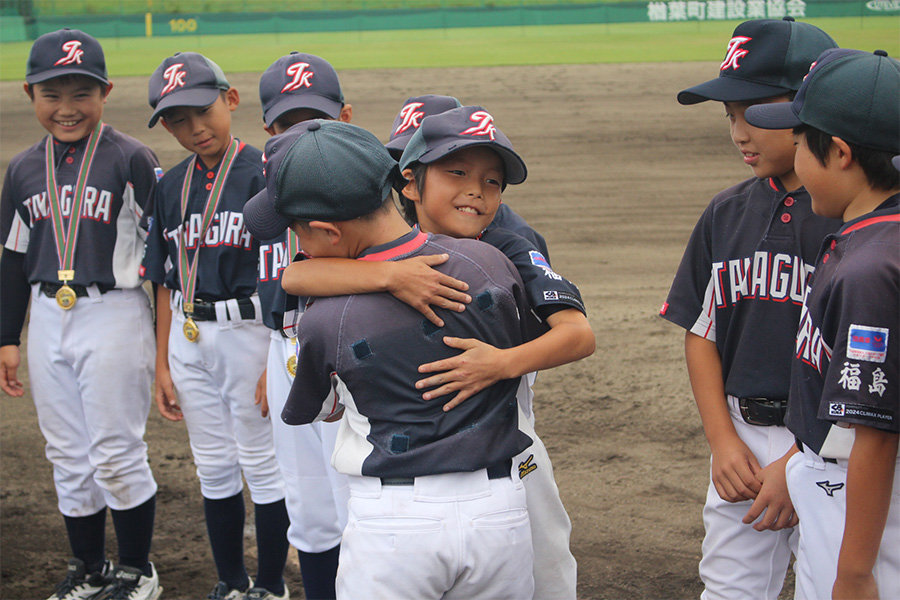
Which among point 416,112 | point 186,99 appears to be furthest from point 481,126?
point 186,99

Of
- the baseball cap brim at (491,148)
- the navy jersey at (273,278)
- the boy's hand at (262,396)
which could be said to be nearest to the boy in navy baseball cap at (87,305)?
the boy's hand at (262,396)

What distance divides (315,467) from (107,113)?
14.4 meters

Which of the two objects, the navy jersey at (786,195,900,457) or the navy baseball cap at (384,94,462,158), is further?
the navy baseball cap at (384,94,462,158)

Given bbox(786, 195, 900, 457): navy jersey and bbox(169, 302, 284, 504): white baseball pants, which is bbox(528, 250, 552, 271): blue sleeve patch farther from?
bbox(169, 302, 284, 504): white baseball pants

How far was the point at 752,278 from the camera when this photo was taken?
2.57 m

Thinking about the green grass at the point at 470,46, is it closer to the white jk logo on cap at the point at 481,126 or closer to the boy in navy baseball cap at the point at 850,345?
the white jk logo on cap at the point at 481,126

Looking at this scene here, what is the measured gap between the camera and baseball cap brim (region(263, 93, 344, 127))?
3272mm

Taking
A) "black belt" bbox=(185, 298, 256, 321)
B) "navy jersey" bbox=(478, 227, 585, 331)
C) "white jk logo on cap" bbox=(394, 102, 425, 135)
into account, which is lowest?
"black belt" bbox=(185, 298, 256, 321)

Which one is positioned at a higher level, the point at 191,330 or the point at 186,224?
the point at 186,224

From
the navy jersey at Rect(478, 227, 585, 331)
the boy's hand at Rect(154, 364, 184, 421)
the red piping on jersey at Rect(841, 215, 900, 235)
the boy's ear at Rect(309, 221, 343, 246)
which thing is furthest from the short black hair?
the boy's hand at Rect(154, 364, 184, 421)

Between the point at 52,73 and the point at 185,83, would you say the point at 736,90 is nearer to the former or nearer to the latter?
the point at 185,83

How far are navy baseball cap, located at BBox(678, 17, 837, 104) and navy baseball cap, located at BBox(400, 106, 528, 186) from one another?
667 mm

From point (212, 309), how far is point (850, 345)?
241 cm

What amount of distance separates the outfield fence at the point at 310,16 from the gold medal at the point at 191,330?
2475 centimetres
